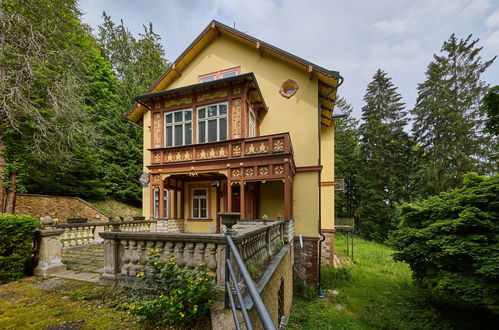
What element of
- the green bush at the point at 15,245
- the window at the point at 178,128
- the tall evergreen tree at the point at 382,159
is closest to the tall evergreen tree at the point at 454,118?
the tall evergreen tree at the point at 382,159

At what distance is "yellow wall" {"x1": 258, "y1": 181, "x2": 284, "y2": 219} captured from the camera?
1099 cm

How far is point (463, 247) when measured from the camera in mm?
6367

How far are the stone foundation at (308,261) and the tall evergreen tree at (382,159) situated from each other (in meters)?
19.9

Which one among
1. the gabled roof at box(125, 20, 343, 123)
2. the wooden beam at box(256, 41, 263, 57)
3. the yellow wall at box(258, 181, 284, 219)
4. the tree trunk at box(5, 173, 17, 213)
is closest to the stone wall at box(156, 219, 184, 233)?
the yellow wall at box(258, 181, 284, 219)

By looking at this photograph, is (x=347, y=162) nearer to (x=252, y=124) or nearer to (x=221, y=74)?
(x=252, y=124)

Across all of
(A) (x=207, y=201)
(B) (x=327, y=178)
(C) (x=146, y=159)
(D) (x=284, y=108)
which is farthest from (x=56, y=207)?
(B) (x=327, y=178)

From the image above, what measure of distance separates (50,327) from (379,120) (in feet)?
105

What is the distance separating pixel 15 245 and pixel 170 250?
12.6ft

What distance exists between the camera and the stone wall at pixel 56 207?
1256 centimetres

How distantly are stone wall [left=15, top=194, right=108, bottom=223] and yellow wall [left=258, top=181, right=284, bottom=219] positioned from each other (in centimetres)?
915

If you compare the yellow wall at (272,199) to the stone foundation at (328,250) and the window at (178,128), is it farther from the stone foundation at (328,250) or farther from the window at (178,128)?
the window at (178,128)

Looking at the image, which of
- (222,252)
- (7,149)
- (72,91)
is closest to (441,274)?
(222,252)

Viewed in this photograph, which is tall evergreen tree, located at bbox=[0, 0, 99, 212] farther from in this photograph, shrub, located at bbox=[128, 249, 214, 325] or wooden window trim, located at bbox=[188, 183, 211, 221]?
shrub, located at bbox=[128, 249, 214, 325]

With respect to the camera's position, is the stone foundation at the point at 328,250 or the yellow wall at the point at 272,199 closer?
the yellow wall at the point at 272,199
